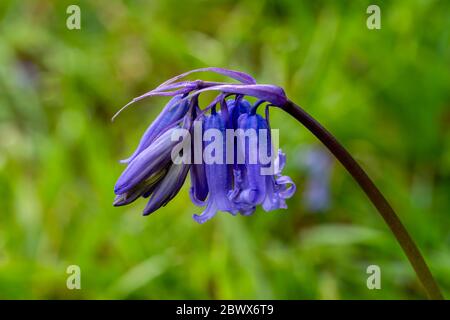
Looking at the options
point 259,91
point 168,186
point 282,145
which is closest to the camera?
point 259,91

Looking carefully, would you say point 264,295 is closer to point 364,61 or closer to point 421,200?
point 421,200

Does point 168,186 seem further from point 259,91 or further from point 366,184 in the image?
point 366,184

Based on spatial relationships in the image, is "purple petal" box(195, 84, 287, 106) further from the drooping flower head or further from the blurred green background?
the blurred green background

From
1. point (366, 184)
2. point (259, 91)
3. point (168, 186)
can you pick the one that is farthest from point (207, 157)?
point (366, 184)

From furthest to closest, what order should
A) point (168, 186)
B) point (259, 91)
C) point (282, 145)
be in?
point (282, 145) < point (168, 186) < point (259, 91)

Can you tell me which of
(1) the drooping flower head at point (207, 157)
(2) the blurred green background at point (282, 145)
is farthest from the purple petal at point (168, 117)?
(2) the blurred green background at point (282, 145)

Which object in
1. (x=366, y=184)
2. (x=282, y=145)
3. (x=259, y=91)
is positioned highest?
(x=282, y=145)
